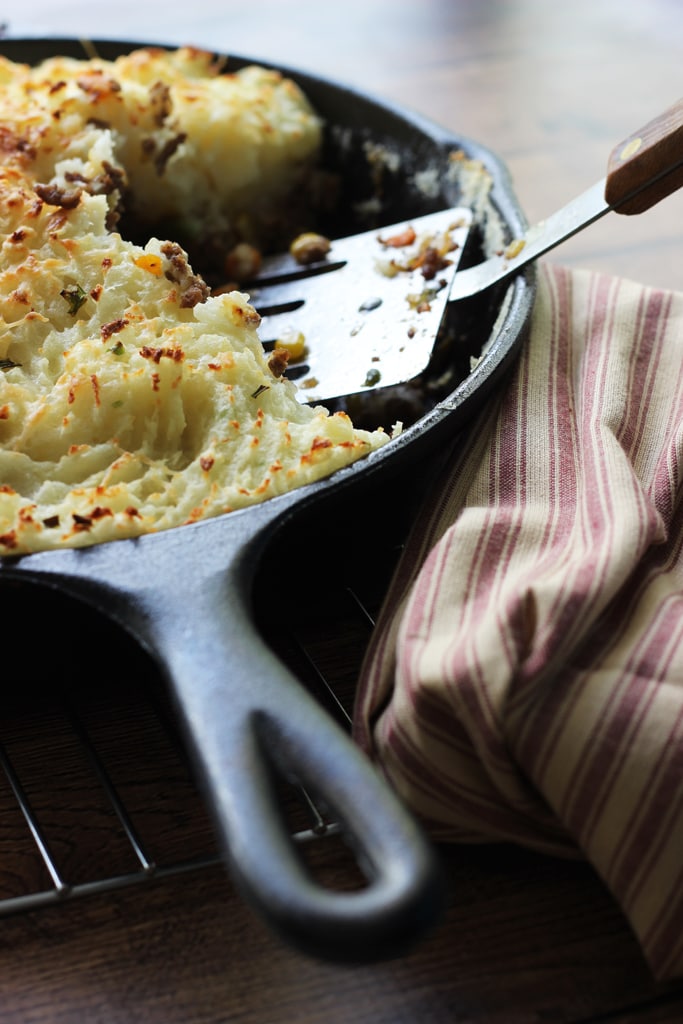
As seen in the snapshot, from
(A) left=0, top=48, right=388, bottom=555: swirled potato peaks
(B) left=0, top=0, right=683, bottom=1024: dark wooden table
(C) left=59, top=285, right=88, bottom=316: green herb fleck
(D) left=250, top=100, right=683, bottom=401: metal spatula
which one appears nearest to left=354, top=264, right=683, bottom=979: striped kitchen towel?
(B) left=0, top=0, right=683, bottom=1024: dark wooden table

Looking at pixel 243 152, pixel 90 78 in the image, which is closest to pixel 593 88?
pixel 243 152

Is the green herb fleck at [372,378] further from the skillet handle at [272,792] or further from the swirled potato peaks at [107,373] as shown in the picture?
the skillet handle at [272,792]

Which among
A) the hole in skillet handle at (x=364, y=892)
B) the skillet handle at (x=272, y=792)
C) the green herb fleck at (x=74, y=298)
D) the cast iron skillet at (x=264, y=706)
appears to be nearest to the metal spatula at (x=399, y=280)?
the cast iron skillet at (x=264, y=706)

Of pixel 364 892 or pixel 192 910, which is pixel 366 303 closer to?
pixel 192 910

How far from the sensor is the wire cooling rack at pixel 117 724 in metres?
1.16

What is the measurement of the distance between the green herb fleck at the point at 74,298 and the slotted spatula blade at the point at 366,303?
0.33 meters

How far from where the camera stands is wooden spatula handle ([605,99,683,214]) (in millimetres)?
1501

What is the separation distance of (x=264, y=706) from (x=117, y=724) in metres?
0.43

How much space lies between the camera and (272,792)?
88 cm

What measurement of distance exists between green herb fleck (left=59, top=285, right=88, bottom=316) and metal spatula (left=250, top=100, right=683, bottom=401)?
1.08 ft

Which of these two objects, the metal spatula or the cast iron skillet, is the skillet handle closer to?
the cast iron skillet

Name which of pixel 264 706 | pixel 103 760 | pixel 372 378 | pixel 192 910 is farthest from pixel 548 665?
pixel 372 378

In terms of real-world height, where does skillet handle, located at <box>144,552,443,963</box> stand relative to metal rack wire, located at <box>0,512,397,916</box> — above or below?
above

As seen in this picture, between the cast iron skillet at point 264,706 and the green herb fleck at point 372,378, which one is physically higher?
the cast iron skillet at point 264,706
